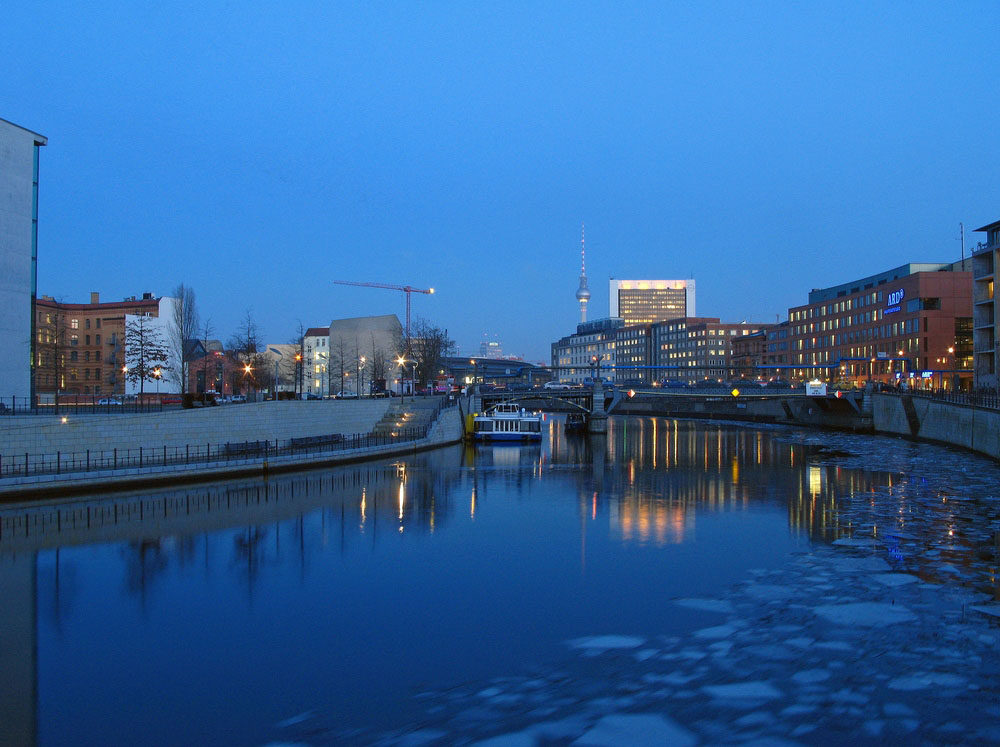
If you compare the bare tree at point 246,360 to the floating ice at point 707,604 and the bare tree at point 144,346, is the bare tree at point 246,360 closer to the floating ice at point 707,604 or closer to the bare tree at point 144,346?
the bare tree at point 144,346

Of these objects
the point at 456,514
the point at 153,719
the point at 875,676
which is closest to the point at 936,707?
the point at 875,676

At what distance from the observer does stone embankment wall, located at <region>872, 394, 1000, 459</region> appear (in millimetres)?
49500

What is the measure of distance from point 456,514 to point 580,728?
66.8 feet

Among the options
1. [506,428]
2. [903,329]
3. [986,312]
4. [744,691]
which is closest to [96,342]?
[506,428]

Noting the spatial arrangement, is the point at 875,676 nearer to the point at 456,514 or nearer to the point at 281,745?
the point at 281,745

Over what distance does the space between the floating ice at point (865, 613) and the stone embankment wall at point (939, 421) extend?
122ft

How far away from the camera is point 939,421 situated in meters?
61.4

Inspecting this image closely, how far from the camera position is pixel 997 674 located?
507 inches

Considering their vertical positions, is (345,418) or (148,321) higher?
(148,321)

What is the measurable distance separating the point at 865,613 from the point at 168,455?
106 ft

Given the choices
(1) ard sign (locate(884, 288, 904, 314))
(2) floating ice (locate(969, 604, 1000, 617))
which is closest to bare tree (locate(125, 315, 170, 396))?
(2) floating ice (locate(969, 604, 1000, 617))

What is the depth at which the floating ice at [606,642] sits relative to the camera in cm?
1479

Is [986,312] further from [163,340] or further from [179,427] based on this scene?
[163,340]

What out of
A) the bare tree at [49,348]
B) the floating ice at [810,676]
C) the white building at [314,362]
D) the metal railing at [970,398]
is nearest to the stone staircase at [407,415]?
the bare tree at [49,348]
